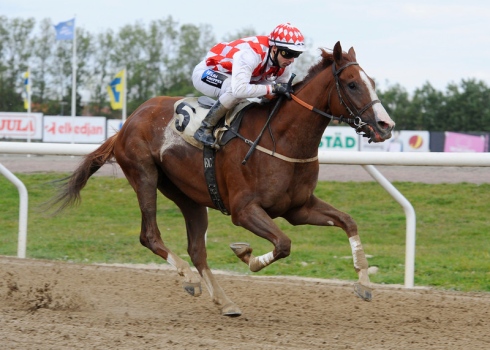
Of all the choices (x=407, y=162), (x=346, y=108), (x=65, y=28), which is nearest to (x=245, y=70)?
(x=346, y=108)

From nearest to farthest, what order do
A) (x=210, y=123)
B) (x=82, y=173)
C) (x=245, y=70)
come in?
(x=245, y=70), (x=210, y=123), (x=82, y=173)

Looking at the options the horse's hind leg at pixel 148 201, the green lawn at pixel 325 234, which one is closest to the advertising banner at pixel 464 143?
the green lawn at pixel 325 234

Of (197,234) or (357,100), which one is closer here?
(357,100)

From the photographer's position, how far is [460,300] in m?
6.06

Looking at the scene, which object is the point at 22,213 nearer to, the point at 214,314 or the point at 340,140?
the point at 214,314

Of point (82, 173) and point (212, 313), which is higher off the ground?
point (82, 173)

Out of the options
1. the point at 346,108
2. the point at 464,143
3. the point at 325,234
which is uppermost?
the point at 346,108

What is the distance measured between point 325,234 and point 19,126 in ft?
59.8

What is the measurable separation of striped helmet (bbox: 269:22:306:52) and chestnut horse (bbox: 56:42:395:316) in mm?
182

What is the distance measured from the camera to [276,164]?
5.18 meters

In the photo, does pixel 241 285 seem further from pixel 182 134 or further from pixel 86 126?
pixel 86 126

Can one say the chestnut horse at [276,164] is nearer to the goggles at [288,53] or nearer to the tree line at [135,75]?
the goggles at [288,53]

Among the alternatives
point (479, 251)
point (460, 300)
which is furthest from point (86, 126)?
point (460, 300)

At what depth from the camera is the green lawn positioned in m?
7.70
